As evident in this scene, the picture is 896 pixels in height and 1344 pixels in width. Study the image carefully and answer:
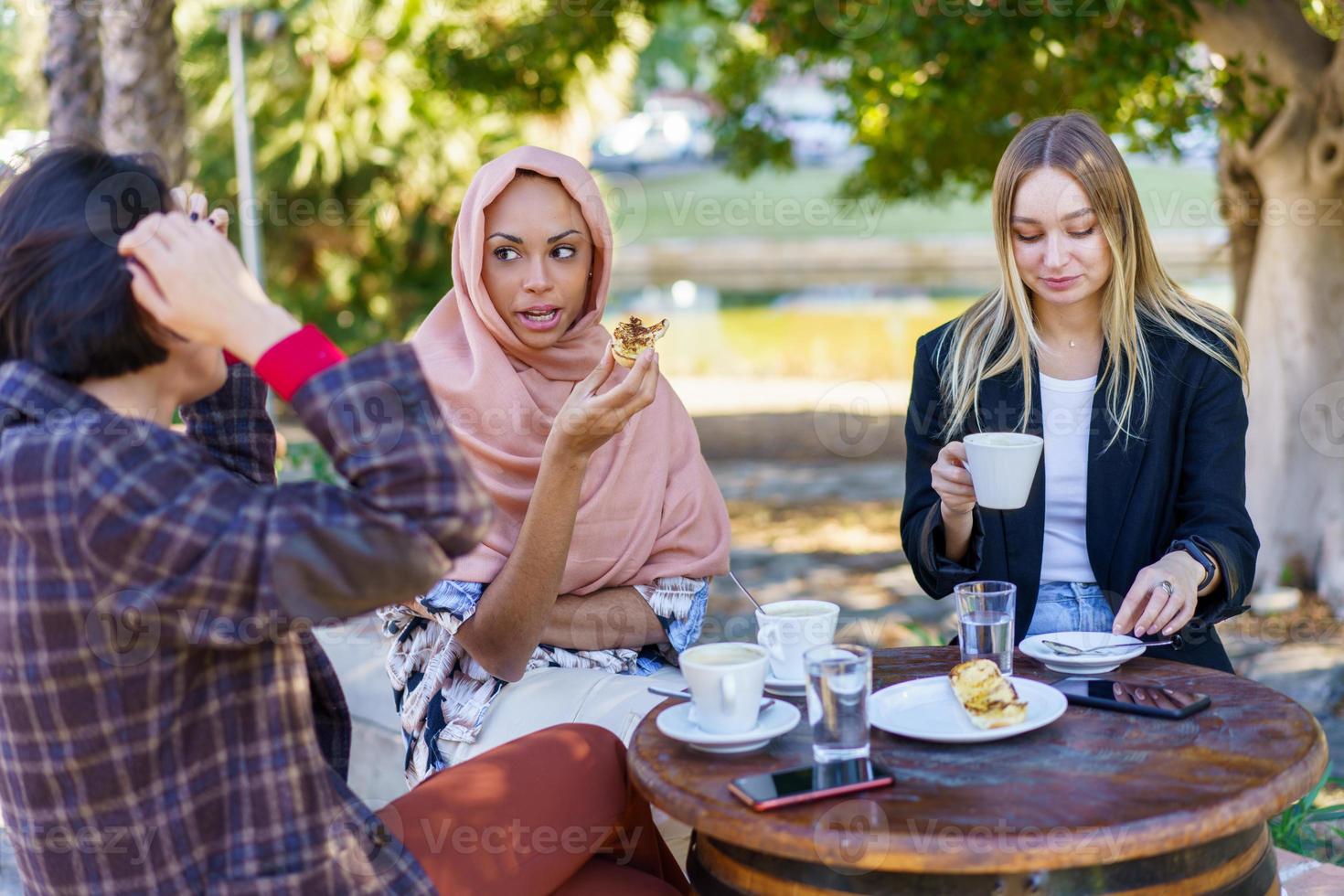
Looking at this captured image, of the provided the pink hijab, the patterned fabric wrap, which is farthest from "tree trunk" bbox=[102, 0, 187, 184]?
the patterned fabric wrap

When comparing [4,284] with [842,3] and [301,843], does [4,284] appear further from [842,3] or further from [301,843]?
[842,3]

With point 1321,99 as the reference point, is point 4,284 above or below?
below

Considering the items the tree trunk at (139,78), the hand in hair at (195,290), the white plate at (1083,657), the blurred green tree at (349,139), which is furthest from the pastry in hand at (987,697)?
the blurred green tree at (349,139)

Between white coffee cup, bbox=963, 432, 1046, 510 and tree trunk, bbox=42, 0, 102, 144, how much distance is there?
5.24 meters

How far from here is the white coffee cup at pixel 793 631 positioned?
2.22 m

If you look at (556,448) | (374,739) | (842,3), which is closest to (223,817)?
(556,448)

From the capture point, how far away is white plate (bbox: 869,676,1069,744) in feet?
6.53

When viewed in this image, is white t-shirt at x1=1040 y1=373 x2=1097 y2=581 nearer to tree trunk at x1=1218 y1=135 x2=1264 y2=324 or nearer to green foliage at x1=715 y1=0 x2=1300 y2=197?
green foliage at x1=715 y1=0 x2=1300 y2=197

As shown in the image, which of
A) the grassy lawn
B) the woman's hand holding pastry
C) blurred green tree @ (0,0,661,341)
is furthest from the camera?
the grassy lawn

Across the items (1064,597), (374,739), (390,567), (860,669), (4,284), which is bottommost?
(374,739)

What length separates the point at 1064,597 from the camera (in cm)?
298

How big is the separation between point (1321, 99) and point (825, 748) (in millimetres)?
4507

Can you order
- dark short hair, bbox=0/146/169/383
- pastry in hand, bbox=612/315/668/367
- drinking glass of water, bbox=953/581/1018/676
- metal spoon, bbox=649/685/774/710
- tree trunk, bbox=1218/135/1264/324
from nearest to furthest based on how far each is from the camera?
dark short hair, bbox=0/146/169/383 < metal spoon, bbox=649/685/774/710 < drinking glass of water, bbox=953/581/1018/676 < pastry in hand, bbox=612/315/668/367 < tree trunk, bbox=1218/135/1264/324

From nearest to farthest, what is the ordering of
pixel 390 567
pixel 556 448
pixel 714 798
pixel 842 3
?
1. pixel 390 567
2. pixel 714 798
3. pixel 556 448
4. pixel 842 3
